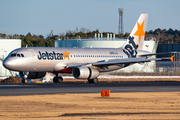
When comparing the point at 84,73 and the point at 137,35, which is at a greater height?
the point at 137,35

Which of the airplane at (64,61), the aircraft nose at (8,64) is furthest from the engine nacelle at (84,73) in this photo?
the aircraft nose at (8,64)

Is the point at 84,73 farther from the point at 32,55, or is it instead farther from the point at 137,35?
the point at 137,35

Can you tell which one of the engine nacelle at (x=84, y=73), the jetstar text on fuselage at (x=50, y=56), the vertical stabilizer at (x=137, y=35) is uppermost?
the vertical stabilizer at (x=137, y=35)

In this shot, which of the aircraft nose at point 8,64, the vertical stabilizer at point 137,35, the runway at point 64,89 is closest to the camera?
the runway at point 64,89

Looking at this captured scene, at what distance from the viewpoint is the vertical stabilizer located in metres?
50.8

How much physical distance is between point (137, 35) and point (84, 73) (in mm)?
14896

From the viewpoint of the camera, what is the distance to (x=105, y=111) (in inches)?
647

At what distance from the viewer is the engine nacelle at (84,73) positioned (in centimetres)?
3969

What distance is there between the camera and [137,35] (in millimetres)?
51281

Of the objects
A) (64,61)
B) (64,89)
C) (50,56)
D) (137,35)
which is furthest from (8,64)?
(137,35)

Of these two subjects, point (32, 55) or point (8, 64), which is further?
point (32, 55)

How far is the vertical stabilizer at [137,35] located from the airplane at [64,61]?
234cm

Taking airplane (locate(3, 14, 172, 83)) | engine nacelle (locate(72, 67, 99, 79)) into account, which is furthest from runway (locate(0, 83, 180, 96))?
engine nacelle (locate(72, 67, 99, 79))

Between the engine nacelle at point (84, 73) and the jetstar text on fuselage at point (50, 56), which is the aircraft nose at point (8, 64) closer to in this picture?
the jetstar text on fuselage at point (50, 56)
